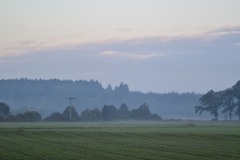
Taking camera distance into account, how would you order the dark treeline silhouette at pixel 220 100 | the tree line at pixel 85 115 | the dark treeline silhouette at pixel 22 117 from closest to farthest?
1. the dark treeline silhouette at pixel 22 117
2. the tree line at pixel 85 115
3. the dark treeline silhouette at pixel 220 100

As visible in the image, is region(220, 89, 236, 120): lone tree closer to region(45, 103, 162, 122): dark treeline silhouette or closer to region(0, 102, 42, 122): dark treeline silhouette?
region(45, 103, 162, 122): dark treeline silhouette

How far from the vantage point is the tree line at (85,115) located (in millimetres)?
163500

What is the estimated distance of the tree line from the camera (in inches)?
6437

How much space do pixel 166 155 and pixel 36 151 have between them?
35.5ft

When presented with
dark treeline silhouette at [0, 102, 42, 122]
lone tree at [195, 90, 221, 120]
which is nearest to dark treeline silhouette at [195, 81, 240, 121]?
lone tree at [195, 90, 221, 120]

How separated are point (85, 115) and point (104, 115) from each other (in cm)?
629

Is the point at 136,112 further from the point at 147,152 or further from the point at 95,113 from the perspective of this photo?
the point at 147,152

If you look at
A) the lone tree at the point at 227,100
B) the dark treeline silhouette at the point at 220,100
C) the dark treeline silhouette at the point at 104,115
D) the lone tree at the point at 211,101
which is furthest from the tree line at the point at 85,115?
the lone tree at the point at 227,100

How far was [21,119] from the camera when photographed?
16200 cm

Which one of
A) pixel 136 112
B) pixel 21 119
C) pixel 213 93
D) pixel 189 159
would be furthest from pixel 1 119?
pixel 189 159

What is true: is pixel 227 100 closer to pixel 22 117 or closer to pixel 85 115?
pixel 85 115

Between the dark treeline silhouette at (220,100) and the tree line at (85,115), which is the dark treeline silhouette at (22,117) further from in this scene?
the dark treeline silhouette at (220,100)

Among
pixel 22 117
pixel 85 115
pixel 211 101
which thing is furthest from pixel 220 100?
pixel 22 117

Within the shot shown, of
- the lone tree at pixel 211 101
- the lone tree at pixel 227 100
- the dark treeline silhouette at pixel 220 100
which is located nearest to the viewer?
the dark treeline silhouette at pixel 220 100
